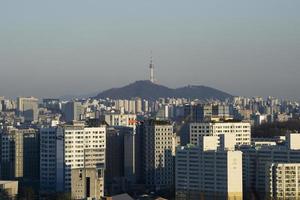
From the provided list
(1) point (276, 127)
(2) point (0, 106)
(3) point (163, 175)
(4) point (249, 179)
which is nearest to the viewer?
(4) point (249, 179)

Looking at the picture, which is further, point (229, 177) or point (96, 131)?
point (96, 131)

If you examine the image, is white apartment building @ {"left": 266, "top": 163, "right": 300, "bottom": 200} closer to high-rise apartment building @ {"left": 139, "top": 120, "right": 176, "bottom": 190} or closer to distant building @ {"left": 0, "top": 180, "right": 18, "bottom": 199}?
high-rise apartment building @ {"left": 139, "top": 120, "right": 176, "bottom": 190}

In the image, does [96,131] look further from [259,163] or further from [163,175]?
[259,163]

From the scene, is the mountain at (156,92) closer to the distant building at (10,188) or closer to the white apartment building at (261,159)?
the white apartment building at (261,159)

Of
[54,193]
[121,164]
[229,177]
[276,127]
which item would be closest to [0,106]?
[276,127]

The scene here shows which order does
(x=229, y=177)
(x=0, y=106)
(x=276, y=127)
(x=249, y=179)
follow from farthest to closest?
1. (x=0, y=106)
2. (x=276, y=127)
3. (x=249, y=179)
4. (x=229, y=177)

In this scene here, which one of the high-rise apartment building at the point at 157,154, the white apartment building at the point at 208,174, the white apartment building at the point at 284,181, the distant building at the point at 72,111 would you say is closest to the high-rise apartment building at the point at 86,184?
the white apartment building at the point at 208,174
